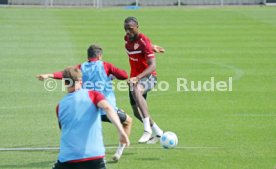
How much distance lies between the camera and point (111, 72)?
13.2m

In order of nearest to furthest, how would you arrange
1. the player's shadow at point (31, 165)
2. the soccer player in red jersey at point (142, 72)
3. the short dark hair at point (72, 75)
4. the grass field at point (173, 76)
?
the short dark hair at point (72, 75) → the player's shadow at point (31, 165) → the grass field at point (173, 76) → the soccer player in red jersey at point (142, 72)

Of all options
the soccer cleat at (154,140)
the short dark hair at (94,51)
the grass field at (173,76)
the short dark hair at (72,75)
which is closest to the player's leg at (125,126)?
the grass field at (173,76)

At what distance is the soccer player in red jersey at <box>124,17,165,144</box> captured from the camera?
1466cm

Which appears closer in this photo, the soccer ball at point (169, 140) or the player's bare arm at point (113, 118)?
the player's bare arm at point (113, 118)

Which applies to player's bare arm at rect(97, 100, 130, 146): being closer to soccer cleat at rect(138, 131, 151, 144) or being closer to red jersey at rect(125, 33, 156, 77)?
soccer cleat at rect(138, 131, 151, 144)

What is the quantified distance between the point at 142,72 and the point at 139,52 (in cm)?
45

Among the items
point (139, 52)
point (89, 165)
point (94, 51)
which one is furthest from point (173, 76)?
point (89, 165)

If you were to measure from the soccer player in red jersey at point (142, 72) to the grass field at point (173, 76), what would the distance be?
1.07 ft

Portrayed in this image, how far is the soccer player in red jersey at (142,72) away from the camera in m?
14.7

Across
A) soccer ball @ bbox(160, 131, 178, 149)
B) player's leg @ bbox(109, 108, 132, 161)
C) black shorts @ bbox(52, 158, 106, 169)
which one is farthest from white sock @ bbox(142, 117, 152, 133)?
black shorts @ bbox(52, 158, 106, 169)

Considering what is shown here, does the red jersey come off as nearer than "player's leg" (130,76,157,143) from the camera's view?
No

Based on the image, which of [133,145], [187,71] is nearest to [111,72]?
[133,145]

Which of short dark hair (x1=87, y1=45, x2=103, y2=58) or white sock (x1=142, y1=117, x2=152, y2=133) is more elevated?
short dark hair (x1=87, y1=45, x2=103, y2=58)

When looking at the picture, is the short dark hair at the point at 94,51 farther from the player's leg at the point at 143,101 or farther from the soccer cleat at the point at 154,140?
the soccer cleat at the point at 154,140
